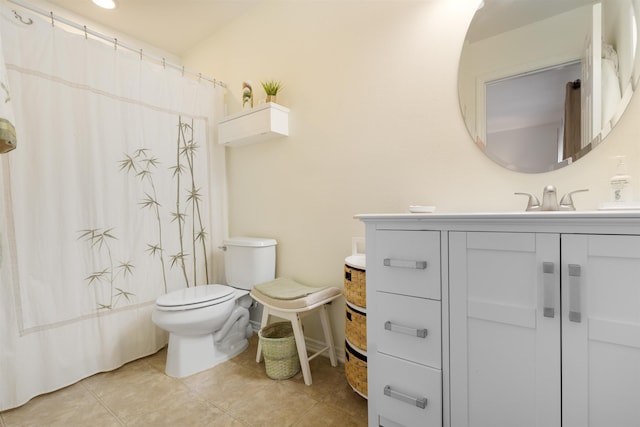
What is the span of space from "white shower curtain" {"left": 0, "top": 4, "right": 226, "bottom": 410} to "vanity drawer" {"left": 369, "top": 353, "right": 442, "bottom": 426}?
161 centimetres

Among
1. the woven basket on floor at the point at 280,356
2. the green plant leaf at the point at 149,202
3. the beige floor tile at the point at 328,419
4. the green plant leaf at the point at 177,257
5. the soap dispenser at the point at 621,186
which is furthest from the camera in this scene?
the green plant leaf at the point at 177,257

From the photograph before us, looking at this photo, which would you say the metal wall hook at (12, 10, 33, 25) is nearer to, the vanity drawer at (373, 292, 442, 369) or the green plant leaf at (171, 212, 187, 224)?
the green plant leaf at (171, 212, 187, 224)

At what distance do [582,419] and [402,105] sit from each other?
4.52ft

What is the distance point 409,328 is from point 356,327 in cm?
41

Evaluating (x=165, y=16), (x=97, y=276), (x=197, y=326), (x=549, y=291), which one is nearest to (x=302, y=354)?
(x=197, y=326)

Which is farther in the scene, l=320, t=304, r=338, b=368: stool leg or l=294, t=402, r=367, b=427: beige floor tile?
l=320, t=304, r=338, b=368: stool leg

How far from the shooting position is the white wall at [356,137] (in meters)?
1.32

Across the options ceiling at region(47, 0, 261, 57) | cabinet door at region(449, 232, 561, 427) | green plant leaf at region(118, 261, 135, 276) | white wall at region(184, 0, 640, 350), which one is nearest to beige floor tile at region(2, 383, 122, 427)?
green plant leaf at region(118, 261, 135, 276)

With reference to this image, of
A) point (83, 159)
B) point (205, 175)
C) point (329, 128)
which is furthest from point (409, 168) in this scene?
point (83, 159)

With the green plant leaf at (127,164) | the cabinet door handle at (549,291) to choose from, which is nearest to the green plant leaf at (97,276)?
the green plant leaf at (127,164)

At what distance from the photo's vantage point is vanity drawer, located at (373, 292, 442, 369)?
3.27ft

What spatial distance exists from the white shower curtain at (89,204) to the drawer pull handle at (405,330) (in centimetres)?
166

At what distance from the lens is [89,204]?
1.72 metres

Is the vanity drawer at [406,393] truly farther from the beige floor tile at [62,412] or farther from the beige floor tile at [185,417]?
the beige floor tile at [62,412]
